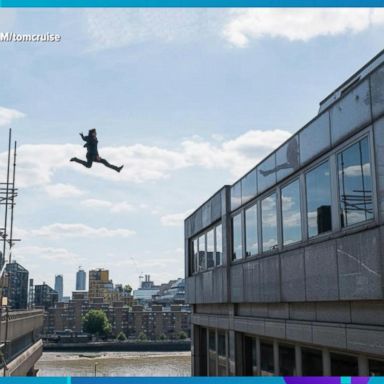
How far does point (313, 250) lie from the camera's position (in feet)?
38.3

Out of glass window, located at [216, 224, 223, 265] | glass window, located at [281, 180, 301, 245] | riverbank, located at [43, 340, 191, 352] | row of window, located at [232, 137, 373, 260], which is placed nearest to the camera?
row of window, located at [232, 137, 373, 260]

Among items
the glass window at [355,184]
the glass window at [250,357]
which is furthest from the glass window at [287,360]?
the glass window at [355,184]

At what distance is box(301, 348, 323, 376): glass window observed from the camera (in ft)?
38.8

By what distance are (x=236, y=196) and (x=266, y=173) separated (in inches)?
114

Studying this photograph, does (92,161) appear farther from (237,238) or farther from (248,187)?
(237,238)

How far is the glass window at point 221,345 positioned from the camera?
1901 cm

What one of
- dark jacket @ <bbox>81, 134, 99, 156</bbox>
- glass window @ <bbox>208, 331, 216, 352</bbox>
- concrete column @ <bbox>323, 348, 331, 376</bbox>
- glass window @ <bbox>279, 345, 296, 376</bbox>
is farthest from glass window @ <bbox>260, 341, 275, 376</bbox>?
dark jacket @ <bbox>81, 134, 99, 156</bbox>

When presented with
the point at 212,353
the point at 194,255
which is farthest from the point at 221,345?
the point at 194,255

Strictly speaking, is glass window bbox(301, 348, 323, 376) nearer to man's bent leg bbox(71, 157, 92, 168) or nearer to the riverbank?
man's bent leg bbox(71, 157, 92, 168)

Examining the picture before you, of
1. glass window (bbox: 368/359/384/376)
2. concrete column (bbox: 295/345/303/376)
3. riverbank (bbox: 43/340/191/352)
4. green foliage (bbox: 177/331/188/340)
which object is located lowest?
riverbank (bbox: 43/340/191/352)

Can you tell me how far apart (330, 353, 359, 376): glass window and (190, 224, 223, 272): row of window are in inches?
321

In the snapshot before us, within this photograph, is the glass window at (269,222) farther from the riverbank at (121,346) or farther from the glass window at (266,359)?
the riverbank at (121,346)

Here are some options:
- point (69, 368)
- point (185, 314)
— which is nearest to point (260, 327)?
point (69, 368)

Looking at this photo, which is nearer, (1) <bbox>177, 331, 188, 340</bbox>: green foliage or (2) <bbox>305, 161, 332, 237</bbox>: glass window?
(2) <bbox>305, 161, 332, 237</bbox>: glass window
